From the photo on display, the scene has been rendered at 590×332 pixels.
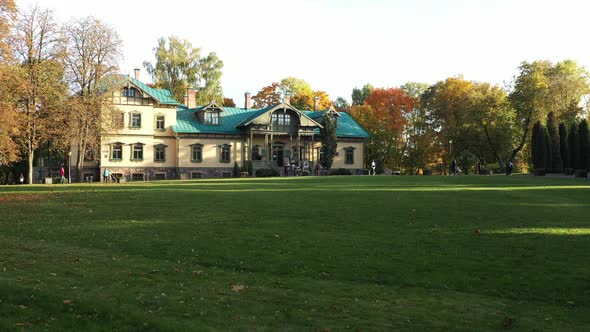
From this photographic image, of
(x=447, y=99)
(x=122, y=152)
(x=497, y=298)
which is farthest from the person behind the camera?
(x=447, y=99)

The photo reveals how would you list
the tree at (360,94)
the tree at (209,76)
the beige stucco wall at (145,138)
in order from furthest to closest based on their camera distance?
the tree at (360,94)
the tree at (209,76)
the beige stucco wall at (145,138)

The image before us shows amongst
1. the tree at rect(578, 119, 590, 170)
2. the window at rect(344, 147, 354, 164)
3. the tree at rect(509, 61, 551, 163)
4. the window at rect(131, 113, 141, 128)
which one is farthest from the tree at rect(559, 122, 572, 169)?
the window at rect(131, 113, 141, 128)

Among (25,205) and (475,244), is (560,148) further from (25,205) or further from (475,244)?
(25,205)

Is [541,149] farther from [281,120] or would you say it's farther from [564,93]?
[281,120]

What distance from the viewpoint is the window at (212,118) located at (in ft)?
181

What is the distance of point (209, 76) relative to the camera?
64.8 m

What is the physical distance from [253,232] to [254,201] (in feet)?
23.6

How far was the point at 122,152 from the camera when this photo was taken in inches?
2037

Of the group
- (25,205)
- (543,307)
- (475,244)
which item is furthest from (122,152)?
(543,307)

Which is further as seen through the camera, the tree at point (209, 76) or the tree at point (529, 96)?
the tree at point (209, 76)

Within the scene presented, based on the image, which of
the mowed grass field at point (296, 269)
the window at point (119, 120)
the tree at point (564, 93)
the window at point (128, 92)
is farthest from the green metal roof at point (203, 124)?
the mowed grass field at point (296, 269)

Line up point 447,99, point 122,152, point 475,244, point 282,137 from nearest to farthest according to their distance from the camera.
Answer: point 475,244 < point 122,152 < point 282,137 < point 447,99

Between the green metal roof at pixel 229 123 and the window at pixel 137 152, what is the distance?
13.4 feet

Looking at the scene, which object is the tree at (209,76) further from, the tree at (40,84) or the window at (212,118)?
the tree at (40,84)
